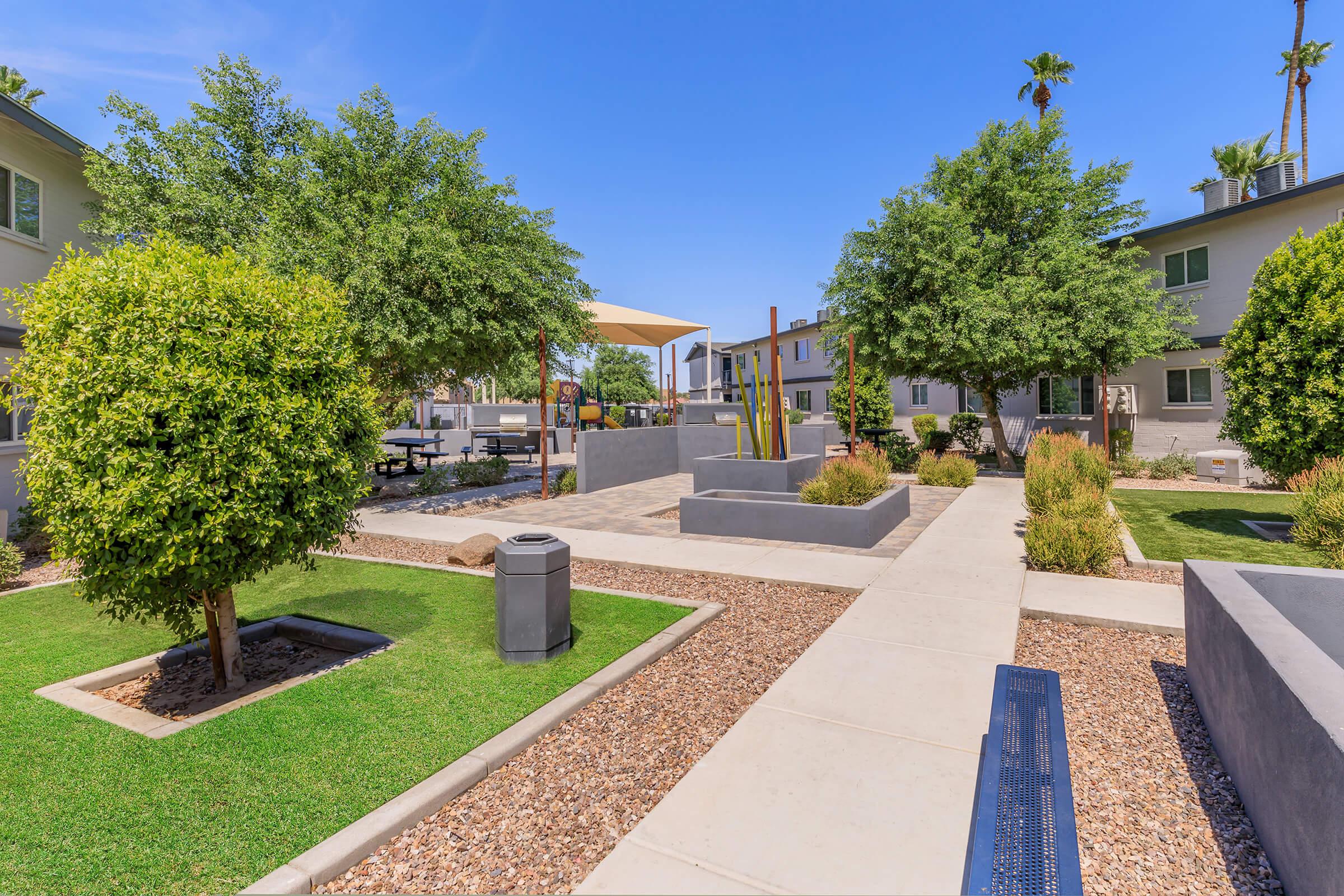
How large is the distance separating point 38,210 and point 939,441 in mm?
25152

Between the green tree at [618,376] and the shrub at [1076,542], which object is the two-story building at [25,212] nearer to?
A: the shrub at [1076,542]

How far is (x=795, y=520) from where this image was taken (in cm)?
852

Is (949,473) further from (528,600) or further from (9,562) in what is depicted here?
(9,562)

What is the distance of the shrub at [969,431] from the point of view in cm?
2259

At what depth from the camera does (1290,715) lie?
7.38 feet

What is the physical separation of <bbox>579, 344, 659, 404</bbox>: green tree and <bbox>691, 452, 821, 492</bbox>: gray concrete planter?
4586 centimetres

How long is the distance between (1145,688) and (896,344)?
13075 millimetres

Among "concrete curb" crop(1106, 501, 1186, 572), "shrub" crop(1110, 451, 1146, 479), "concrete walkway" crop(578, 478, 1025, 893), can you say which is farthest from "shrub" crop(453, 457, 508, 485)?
"shrub" crop(1110, 451, 1146, 479)

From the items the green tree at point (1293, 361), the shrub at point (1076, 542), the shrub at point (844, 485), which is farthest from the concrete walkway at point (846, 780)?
the green tree at point (1293, 361)

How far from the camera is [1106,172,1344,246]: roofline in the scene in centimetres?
1396

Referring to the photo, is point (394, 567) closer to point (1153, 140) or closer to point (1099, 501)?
point (1099, 501)

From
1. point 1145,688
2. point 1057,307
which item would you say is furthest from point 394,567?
point 1057,307

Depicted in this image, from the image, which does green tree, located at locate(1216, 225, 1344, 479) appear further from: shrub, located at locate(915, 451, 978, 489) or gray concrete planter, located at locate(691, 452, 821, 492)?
shrub, located at locate(915, 451, 978, 489)

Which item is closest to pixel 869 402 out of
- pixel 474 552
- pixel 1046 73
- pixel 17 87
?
pixel 1046 73
